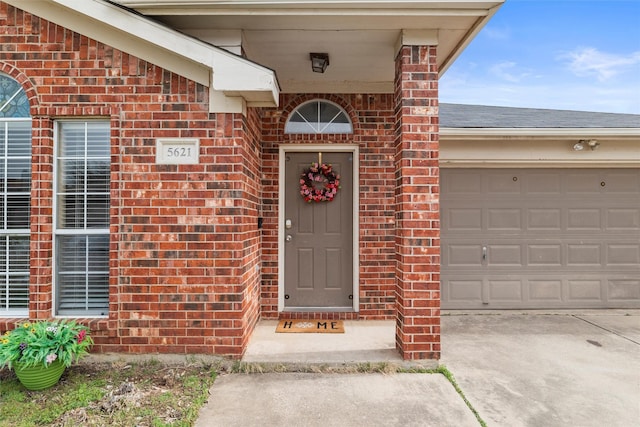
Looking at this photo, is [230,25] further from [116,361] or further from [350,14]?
[116,361]

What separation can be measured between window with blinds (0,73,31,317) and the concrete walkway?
2.15 metres

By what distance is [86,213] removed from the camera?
142 inches

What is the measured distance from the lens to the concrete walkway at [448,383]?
2691 millimetres

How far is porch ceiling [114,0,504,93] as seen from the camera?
3.31m

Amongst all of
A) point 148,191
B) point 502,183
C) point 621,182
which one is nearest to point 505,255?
point 502,183

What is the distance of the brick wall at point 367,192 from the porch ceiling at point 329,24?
0.72 metres

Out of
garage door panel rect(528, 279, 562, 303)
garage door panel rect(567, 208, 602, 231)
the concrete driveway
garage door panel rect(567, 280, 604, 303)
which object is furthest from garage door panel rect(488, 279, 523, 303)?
garage door panel rect(567, 208, 602, 231)

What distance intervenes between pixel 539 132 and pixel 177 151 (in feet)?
→ 15.5

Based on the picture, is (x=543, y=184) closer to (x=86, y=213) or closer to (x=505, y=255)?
(x=505, y=255)

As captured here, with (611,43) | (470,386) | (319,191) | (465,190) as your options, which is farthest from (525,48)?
(470,386)

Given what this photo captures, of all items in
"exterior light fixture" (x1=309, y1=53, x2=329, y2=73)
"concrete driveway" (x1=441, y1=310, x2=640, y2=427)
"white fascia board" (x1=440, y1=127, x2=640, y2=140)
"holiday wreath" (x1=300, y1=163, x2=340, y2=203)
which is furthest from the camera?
"white fascia board" (x1=440, y1=127, x2=640, y2=140)

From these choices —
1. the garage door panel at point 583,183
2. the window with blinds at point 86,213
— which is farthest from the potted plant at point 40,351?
the garage door panel at point 583,183

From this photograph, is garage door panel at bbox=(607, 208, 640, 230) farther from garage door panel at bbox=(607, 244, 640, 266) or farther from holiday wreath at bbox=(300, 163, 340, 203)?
holiday wreath at bbox=(300, 163, 340, 203)

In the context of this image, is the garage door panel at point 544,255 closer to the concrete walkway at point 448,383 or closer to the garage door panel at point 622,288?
the garage door panel at point 622,288
